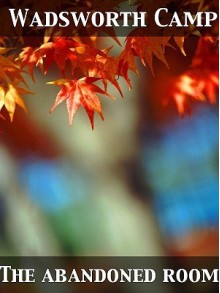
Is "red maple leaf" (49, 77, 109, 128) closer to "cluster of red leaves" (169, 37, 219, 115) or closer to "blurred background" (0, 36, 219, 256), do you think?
"blurred background" (0, 36, 219, 256)

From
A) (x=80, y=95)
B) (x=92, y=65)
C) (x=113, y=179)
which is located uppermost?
(x=92, y=65)

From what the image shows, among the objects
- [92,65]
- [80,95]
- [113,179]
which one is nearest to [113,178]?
[113,179]

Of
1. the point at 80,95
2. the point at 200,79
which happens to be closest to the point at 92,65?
the point at 80,95

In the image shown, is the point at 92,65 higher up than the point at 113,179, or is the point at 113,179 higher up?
the point at 92,65

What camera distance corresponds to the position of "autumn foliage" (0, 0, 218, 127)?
452 centimetres

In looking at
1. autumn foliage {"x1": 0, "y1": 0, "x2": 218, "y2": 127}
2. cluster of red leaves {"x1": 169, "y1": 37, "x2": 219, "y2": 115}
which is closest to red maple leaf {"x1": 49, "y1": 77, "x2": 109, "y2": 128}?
autumn foliage {"x1": 0, "y1": 0, "x2": 218, "y2": 127}

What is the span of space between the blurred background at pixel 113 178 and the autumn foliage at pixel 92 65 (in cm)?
5

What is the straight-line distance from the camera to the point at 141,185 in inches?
182

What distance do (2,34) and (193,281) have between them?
130cm

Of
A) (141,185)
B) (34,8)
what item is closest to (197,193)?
(141,185)

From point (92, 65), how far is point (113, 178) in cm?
48

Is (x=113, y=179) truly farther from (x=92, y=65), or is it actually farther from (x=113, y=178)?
(x=92, y=65)

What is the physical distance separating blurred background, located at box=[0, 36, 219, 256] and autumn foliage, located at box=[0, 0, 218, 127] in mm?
48

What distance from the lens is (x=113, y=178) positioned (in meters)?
4.61
